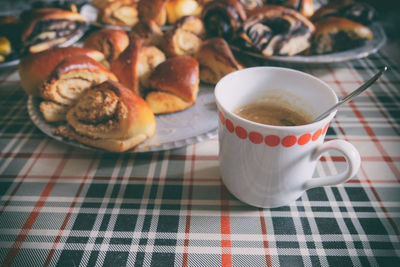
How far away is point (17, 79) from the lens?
1.03 meters

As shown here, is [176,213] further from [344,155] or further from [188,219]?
[344,155]

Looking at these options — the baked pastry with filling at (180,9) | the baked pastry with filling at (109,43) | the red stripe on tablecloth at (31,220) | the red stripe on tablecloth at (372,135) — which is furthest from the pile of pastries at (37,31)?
the red stripe on tablecloth at (372,135)

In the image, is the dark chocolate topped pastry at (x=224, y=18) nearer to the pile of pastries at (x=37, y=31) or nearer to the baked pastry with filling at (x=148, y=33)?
the baked pastry with filling at (x=148, y=33)

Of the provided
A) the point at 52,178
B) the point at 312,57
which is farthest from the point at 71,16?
the point at 312,57

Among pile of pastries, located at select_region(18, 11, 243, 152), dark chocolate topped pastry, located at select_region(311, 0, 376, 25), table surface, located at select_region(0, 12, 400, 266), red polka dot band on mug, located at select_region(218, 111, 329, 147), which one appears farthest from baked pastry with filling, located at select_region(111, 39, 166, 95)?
dark chocolate topped pastry, located at select_region(311, 0, 376, 25)

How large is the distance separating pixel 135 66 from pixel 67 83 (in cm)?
20

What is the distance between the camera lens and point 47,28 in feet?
3.71

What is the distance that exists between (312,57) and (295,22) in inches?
6.4

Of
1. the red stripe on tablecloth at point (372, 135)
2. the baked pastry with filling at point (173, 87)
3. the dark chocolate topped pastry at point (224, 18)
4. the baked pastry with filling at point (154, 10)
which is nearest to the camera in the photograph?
the red stripe on tablecloth at point (372, 135)

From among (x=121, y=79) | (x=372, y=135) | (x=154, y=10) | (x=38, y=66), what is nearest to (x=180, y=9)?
(x=154, y=10)

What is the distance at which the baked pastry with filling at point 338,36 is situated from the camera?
101 centimetres

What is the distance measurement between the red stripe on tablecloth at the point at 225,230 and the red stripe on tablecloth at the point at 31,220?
1.23 ft

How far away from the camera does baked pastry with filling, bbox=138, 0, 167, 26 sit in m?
1.18

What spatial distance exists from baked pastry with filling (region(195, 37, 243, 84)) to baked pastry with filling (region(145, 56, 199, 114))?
0.09 meters
